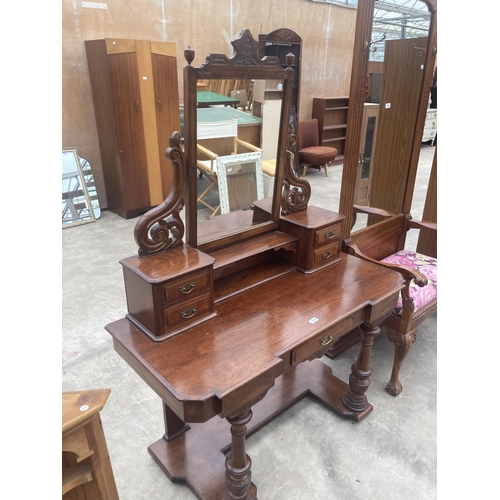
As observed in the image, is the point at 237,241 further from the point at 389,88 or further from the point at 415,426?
the point at 389,88

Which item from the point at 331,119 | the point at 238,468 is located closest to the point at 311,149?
the point at 331,119

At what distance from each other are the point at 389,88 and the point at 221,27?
3.57 m

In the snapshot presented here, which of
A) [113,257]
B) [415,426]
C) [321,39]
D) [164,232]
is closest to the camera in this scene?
[164,232]

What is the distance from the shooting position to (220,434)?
194 centimetres

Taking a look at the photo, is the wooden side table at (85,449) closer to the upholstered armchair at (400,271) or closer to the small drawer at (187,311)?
the small drawer at (187,311)

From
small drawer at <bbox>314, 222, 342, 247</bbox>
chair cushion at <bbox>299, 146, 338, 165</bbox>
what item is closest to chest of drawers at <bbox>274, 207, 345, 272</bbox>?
small drawer at <bbox>314, 222, 342, 247</bbox>

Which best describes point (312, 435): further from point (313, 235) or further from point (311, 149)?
point (311, 149)

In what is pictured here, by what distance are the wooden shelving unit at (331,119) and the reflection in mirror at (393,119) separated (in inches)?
166

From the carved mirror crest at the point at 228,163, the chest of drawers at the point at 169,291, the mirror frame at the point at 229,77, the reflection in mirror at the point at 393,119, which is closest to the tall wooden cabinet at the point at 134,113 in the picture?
the reflection in mirror at the point at 393,119

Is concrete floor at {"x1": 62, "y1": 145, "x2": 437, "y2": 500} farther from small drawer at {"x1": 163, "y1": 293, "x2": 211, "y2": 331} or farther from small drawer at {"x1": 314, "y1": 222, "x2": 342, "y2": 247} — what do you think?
small drawer at {"x1": 314, "y1": 222, "x2": 342, "y2": 247}

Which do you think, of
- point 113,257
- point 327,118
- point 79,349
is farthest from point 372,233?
point 327,118

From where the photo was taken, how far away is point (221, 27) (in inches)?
213

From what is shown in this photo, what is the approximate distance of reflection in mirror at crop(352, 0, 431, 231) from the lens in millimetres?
2537

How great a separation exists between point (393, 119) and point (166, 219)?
6.19 ft
